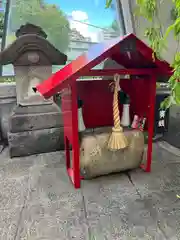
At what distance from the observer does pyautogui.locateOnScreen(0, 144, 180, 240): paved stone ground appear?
1.05 meters

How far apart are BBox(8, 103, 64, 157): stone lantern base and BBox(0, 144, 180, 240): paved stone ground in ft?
0.93

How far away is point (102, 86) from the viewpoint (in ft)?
5.54

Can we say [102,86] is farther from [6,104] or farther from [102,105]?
[6,104]

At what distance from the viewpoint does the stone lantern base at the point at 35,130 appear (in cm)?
198

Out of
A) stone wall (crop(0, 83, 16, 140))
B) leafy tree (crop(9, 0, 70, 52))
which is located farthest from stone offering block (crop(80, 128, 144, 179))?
leafy tree (crop(9, 0, 70, 52))

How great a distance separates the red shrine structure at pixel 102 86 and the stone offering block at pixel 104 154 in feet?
0.25

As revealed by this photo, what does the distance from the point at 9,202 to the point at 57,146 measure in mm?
890

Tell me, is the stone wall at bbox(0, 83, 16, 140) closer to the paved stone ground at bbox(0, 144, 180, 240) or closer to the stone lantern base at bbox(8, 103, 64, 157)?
the stone lantern base at bbox(8, 103, 64, 157)

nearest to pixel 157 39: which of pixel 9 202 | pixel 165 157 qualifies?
pixel 9 202

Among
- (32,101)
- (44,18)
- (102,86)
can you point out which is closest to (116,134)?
(102,86)

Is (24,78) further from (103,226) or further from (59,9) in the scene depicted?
(103,226)

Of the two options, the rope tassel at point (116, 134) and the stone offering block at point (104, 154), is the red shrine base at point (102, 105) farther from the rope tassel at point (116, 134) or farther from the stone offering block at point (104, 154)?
the rope tassel at point (116, 134)

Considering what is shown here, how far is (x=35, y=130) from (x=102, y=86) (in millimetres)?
877

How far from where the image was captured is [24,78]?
2098 millimetres
